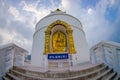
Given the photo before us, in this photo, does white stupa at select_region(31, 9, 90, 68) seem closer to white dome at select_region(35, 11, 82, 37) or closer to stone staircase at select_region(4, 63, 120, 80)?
white dome at select_region(35, 11, 82, 37)

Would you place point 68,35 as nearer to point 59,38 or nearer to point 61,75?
point 59,38

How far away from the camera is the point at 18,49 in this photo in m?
7.41

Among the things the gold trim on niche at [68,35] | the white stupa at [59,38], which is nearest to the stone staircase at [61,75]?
the white stupa at [59,38]

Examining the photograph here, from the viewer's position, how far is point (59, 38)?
44.8 feet

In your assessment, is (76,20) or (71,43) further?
(76,20)

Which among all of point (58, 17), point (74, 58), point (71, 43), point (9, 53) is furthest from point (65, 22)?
point (9, 53)

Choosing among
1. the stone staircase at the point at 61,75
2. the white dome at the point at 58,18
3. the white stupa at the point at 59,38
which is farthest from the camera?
the white dome at the point at 58,18

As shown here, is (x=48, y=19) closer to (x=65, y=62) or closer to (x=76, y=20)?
(x=76, y=20)

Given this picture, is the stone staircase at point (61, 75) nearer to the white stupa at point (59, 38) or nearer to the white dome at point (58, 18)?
the white stupa at point (59, 38)

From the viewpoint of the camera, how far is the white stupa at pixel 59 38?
41.9 ft

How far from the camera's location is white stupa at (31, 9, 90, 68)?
12773 millimetres

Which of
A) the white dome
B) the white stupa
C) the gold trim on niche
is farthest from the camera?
the white dome

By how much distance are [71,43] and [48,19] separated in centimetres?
330

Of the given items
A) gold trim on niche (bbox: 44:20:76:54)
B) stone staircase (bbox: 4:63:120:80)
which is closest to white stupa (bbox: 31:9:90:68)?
gold trim on niche (bbox: 44:20:76:54)
